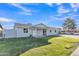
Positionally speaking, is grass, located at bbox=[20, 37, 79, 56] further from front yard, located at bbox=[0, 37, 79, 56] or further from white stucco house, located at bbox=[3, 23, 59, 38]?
white stucco house, located at bbox=[3, 23, 59, 38]

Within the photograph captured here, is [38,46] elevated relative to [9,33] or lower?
lower

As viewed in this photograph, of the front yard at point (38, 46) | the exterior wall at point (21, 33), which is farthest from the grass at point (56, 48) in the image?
the exterior wall at point (21, 33)

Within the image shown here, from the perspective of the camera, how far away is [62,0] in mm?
5082

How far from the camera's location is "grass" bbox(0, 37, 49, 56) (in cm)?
512

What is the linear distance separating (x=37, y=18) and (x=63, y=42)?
577mm

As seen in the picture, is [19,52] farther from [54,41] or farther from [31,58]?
[54,41]

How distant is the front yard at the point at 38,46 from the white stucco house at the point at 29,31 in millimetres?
73

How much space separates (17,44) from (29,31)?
29cm

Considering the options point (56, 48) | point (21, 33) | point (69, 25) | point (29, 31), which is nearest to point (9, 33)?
point (21, 33)

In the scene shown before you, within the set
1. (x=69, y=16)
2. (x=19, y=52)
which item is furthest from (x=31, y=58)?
(x=69, y=16)

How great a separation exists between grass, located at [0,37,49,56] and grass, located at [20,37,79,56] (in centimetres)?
8

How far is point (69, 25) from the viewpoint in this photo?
202 inches

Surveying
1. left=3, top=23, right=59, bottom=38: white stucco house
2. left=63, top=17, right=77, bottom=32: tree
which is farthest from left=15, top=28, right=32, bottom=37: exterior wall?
left=63, top=17, right=77, bottom=32: tree

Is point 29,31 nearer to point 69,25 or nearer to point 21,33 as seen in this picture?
point 21,33
